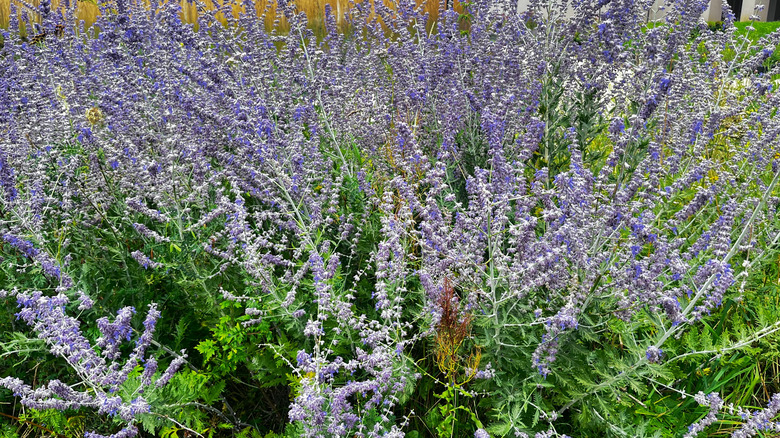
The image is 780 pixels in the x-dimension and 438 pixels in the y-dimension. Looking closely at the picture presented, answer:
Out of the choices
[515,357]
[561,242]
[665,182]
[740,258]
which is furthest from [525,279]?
[665,182]

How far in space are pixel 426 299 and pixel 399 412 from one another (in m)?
0.80

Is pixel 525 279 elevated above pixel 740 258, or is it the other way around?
pixel 525 279

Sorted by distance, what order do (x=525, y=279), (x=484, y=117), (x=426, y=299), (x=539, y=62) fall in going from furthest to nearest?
(x=539, y=62) < (x=484, y=117) < (x=426, y=299) < (x=525, y=279)

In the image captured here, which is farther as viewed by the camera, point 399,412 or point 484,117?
point 484,117

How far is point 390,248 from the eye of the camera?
2842mm

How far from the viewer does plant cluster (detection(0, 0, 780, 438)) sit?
2549 millimetres

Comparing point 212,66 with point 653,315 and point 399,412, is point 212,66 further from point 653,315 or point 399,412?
point 653,315

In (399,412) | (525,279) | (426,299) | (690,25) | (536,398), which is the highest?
(690,25)

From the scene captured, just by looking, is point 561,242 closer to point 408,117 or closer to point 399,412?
point 399,412

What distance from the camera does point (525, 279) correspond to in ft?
8.34

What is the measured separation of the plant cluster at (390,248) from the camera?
100 inches

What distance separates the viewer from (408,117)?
4.37 metres

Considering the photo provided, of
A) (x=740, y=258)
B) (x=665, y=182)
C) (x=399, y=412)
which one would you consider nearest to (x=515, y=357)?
(x=399, y=412)

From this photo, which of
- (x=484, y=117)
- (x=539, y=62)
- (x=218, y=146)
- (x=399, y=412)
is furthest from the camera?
(x=539, y=62)
